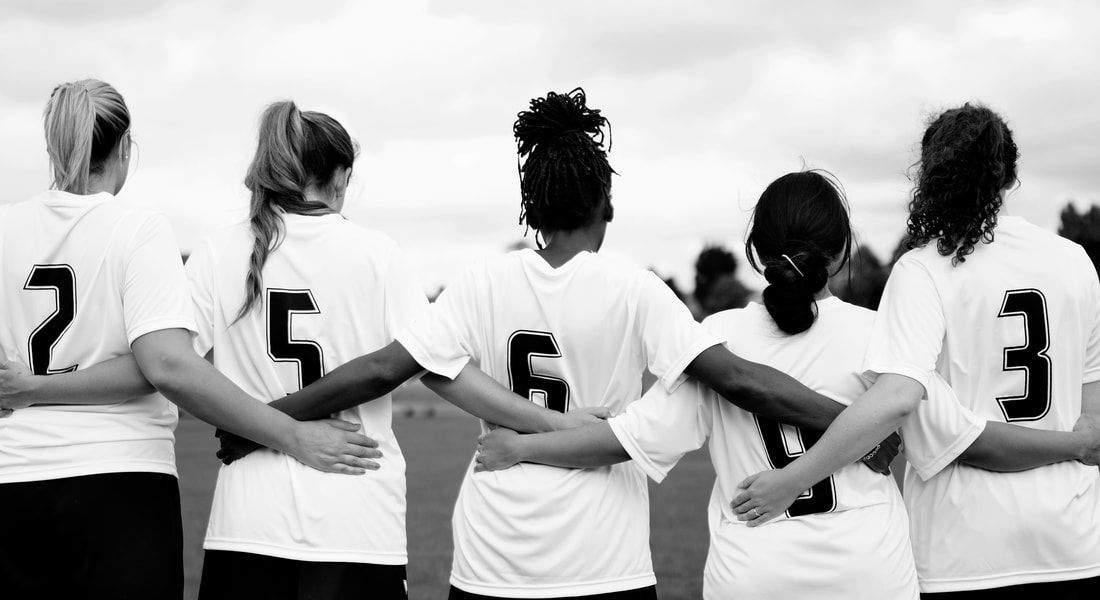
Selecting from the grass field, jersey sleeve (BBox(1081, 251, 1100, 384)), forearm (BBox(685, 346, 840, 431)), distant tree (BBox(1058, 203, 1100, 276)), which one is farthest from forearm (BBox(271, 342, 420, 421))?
distant tree (BBox(1058, 203, 1100, 276))

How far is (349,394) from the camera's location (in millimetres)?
3869

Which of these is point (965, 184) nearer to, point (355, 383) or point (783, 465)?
point (783, 465)

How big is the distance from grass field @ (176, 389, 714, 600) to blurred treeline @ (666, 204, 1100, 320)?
3.05 meters

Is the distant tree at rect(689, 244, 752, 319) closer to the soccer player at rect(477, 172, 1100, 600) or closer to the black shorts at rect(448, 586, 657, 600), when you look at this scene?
the soccer player at rect(477, 172, 1100, 600)

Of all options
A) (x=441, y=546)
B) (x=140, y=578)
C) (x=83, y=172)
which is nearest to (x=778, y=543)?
(x=140, y=578)

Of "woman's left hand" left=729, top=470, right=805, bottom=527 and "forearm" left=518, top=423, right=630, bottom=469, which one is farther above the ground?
"forearm" left=518, top=423, right=630, bottom=469

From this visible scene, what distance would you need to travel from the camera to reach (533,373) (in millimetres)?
3953

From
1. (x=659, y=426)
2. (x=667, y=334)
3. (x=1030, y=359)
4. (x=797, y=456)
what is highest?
(x=667, y=334)

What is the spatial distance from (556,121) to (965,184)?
1599mm

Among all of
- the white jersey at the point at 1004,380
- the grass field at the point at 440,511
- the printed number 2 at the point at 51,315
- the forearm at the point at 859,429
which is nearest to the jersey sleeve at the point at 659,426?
the forearm at the point at 859,429

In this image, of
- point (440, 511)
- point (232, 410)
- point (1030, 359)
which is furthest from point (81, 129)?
Result: point (440, 511)

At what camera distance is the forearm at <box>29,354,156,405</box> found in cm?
367

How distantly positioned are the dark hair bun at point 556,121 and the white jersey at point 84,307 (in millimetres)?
1421

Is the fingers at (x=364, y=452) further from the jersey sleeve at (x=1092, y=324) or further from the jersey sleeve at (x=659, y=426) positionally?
the jersey sleeve at (x=1092, y=324)
